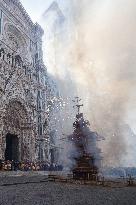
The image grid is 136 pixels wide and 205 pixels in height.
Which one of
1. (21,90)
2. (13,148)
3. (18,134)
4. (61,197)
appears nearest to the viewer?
(61,197)

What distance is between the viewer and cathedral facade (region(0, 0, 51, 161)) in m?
33.8

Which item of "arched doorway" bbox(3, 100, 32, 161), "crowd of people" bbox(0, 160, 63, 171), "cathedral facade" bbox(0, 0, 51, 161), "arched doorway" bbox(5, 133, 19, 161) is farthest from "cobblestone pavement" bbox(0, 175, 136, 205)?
"arched doorway" bbox(5, 133, 19, 161)

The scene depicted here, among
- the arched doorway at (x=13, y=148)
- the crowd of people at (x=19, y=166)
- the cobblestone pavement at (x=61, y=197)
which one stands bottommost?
the crowd of people at (x=19, y=166)

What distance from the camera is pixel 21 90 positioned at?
37.2 metres

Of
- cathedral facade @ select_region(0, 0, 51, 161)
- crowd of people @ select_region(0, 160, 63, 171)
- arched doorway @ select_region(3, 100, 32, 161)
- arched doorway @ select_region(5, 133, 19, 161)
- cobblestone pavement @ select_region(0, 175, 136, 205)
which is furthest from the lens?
arched doorway @ select_region(5, 133, 19, 161)

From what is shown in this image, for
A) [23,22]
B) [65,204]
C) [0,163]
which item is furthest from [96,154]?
[65,204]

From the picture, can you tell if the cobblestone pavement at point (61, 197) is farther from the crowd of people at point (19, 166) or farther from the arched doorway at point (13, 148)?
the arched doorway at point (13, 148)

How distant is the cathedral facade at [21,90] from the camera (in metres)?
33.8

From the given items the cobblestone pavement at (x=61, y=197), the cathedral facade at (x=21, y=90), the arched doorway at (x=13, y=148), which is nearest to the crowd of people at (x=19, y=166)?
the cathedral facade at (x=21, y=90)

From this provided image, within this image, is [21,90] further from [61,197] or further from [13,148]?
[61,197]

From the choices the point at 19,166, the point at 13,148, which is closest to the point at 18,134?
the point at 13,148

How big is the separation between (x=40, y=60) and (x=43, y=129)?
12.2m

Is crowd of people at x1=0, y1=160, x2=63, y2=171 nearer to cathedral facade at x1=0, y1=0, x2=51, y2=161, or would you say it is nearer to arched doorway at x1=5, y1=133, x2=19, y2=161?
cathedral facade at x1=0, y1=0, x2=51, y2=161

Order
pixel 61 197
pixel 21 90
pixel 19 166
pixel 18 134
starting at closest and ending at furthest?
1. pixel 61 197
2. pixel 19 166
3. pixel 18 134
4. pixel 21 90
